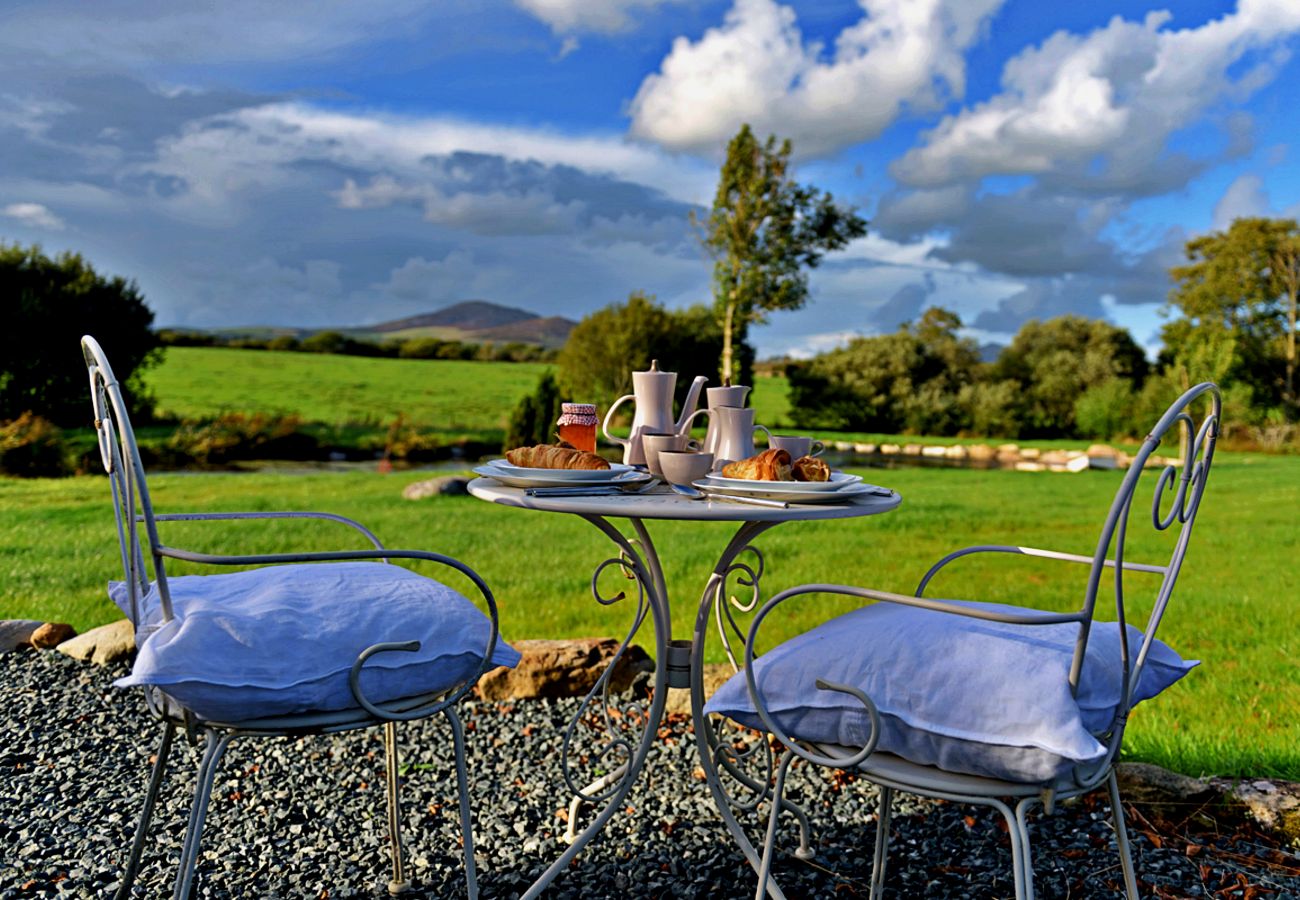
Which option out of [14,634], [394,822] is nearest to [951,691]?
[394,822]

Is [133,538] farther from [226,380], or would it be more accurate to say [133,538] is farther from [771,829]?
[226,380]

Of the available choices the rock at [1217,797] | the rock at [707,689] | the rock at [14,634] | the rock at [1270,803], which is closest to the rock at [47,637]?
the rock at [14,634]

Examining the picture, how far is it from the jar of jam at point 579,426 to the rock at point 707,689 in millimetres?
1186

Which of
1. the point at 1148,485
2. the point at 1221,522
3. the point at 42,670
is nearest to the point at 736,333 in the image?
the point at 1148,485

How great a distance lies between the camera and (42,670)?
11.1 ft

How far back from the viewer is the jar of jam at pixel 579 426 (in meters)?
2.24

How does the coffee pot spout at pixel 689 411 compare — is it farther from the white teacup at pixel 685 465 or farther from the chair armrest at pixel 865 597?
the chair armrest at pixel 865 597

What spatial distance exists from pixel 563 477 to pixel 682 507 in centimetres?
36

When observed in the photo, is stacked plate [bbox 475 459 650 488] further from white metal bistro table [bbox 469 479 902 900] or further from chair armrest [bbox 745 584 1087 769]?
chair armrest [bbox 745 584 1087 769]

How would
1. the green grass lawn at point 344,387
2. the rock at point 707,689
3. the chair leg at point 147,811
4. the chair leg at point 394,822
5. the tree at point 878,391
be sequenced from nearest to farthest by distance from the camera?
1. the chair leg at point 147,811
2. the chair leg at point 394,822
3. the rock at point 707,689
4. the green grass lawn at point 344,387
5. the tree at point 878,391

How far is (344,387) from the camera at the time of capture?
1706 cm

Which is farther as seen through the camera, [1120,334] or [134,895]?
[1120,334]

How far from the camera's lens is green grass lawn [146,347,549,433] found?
1534 cm

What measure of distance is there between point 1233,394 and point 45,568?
19.9m
